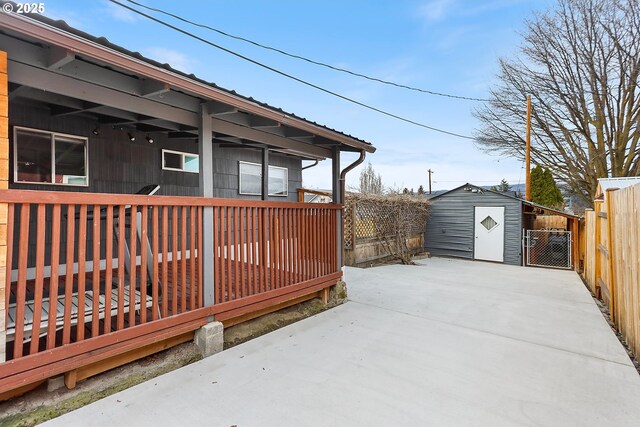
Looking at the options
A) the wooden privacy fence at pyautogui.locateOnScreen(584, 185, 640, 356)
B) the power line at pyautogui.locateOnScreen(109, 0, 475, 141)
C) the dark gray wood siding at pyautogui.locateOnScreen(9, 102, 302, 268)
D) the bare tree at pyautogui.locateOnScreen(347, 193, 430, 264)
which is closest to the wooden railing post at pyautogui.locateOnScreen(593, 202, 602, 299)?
the wooden privacy fence at pyautogui.locateOnScreen(584, 185, 640, 356)

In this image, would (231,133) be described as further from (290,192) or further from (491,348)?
(290,192)

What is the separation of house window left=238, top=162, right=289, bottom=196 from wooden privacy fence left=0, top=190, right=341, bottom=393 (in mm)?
2729

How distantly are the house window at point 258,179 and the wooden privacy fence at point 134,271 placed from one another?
2.73 m

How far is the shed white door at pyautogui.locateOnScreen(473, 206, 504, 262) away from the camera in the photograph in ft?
32.2

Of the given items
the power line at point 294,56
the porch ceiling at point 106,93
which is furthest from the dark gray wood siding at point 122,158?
the power line at point 294,56

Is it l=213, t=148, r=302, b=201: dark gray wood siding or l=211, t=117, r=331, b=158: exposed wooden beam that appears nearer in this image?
l=211, t=117, r=331, b=158: exposed wooden beam

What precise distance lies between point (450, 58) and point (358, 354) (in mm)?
11342

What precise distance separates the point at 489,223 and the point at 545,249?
1.65 metres

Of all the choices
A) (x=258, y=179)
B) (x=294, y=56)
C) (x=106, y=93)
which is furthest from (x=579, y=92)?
(x=106, y=93)

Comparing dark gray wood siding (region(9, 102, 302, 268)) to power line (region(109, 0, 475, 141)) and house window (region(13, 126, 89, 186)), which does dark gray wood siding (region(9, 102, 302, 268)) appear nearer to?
house window (region(13, 126, 89, 186))

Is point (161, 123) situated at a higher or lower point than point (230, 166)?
higher

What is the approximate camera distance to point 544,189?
13070 millimetres

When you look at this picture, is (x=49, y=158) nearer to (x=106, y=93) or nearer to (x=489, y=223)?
(x=106, y=93)

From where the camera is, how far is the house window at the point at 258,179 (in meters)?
6.92
